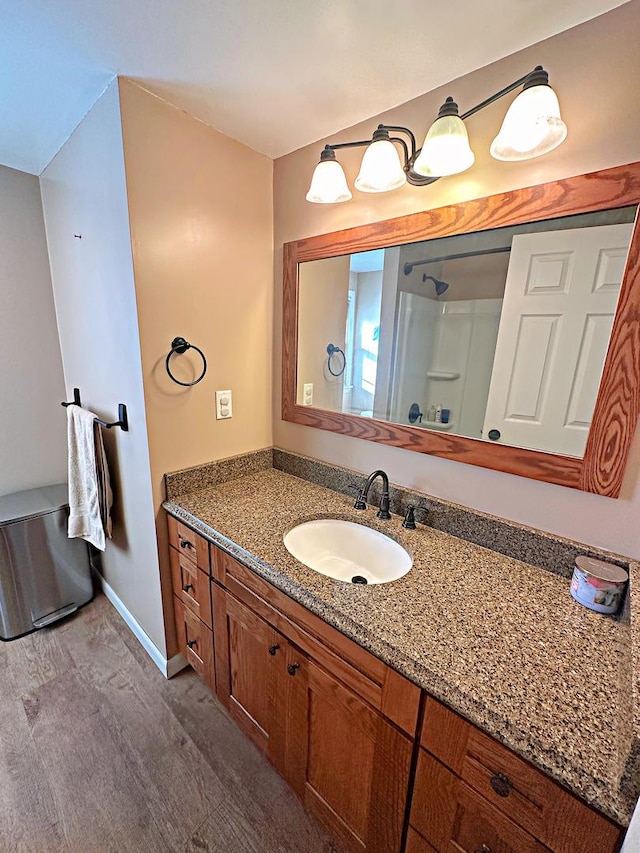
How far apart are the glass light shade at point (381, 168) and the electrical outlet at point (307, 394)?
0.78 m

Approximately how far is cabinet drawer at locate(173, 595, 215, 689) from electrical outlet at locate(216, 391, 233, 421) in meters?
0.80

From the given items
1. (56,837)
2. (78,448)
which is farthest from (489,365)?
(56,837)

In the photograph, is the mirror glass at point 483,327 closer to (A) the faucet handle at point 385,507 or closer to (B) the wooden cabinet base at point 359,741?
(A) the faucet handle at point 385,507

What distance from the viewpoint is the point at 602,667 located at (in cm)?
71

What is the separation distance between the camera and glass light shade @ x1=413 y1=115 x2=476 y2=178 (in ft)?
2.90

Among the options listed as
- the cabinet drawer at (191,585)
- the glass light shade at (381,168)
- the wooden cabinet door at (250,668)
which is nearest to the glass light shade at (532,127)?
the glass light shade at (381,168)

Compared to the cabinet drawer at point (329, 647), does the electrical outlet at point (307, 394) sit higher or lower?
higher

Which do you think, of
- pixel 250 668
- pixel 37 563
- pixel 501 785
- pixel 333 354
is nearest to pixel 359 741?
pixel 501 785

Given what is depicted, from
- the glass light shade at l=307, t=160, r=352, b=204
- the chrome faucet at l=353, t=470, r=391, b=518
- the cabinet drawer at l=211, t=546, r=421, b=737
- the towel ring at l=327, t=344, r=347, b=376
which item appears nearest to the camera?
the cabinet drawer at l=211, t=546, r=421, b=737

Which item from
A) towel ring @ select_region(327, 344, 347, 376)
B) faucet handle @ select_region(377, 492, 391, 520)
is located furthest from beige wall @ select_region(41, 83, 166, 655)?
faucet handle @ select_region(377, 492, 391, 520)

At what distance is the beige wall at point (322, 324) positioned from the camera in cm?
147

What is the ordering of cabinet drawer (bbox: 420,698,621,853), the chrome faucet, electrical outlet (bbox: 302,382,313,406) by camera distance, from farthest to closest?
electrical outlet (bbox: 302,382,313,406), the chrome faucet, cabinet drawer (bbox: 420,698,621,853)

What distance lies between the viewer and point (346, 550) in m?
1.30

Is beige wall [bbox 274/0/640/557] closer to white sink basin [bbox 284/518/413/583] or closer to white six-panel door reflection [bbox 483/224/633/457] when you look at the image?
white six-panel door reflection [bbox 483/224/633/457]
